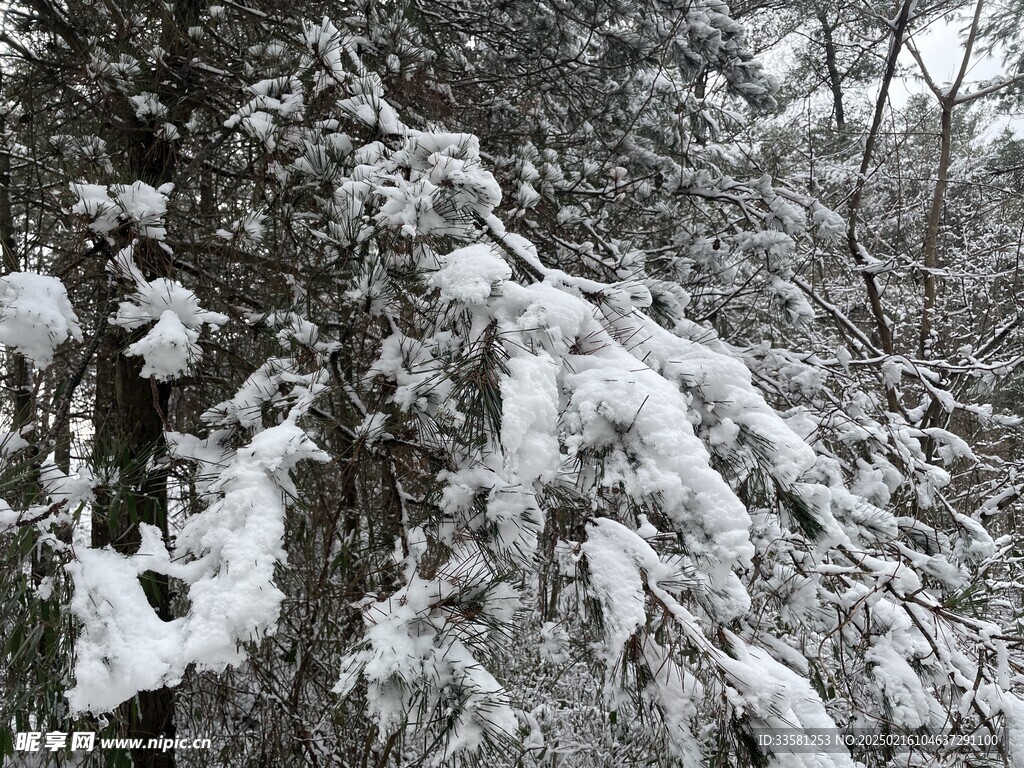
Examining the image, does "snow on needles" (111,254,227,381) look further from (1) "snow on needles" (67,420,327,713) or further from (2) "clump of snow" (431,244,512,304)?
(2) "clump of snow" (431,244,512,304)

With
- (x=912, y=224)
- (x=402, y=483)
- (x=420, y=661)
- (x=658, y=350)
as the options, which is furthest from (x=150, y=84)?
(x=912, y=224)

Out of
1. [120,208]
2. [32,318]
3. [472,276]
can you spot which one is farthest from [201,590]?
[120,208]

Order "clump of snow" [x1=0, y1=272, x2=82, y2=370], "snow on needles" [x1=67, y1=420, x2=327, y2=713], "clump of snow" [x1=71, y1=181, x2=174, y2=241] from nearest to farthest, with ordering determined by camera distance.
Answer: "snow on needles" [x1=67, y1=420, x2=327, y2=713] < "clump of snow" [x1=0, y1=272, x2=82, y2=370] < "clump of snow" [x1=71, y1=181, x2=174, y2=241]

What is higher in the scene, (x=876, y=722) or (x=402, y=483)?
(x=402, y=483)

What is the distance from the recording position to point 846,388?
2.85 meters

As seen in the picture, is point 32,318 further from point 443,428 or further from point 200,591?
point 443,428

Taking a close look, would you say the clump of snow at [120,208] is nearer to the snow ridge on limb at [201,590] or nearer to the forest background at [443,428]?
the forest background at [443,428]

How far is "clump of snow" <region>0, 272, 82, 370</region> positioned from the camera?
1.40 metres

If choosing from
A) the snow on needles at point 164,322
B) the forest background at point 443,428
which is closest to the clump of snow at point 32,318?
the forest background at point 443,428

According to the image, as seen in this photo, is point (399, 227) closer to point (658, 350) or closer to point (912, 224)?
point (658, 350)

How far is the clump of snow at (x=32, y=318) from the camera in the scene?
55.1 inches

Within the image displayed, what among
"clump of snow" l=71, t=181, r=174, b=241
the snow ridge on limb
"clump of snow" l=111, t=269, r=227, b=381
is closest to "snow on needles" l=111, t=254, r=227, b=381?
"clump of snow" l=111, t=269, r=227, b=381

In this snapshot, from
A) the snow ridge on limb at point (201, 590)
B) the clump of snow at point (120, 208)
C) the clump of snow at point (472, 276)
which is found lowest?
the snow ridge on limb at point (201, 590)

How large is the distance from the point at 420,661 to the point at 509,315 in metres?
0.70
